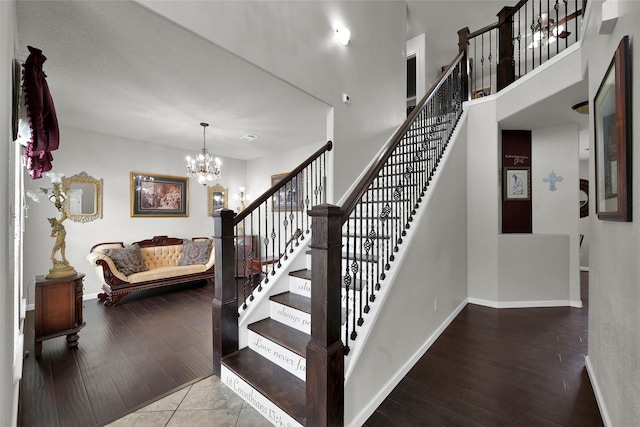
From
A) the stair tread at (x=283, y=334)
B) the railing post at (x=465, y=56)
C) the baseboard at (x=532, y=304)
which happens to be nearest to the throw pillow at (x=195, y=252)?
the stair tread at (x=283, y=334)

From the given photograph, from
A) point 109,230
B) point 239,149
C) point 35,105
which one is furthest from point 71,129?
point 35,105

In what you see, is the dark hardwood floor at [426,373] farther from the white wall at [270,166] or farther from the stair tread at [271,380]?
the white wall at [270,166]

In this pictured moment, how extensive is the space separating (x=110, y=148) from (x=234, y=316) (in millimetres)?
4513

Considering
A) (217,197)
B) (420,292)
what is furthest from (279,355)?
(217,197)

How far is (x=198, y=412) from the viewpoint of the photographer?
6.12 ft

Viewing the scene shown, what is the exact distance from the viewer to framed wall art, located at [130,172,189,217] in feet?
17.2

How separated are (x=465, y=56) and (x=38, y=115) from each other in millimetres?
5018

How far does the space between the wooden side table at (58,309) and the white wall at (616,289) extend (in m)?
4.30

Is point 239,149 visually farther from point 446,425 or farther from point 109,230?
point 446,425

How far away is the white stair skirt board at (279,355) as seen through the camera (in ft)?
6.50

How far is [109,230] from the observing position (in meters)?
4.91

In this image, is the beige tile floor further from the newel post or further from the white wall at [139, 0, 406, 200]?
the white wall at [139, 0, 406, 200]

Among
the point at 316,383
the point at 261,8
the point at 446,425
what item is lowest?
the point at 446,425

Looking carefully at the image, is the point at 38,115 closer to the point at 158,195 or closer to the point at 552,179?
the point at 158,195
